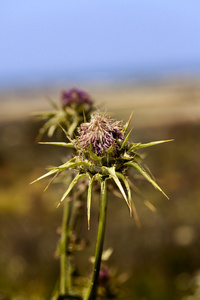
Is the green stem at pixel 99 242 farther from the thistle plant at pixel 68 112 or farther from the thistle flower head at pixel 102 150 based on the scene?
the thistle plant at pixel 68 112

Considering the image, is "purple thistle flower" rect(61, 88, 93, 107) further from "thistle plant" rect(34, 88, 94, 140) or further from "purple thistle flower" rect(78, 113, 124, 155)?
"purple thistle flower" rect(78, 113, 124, 155)

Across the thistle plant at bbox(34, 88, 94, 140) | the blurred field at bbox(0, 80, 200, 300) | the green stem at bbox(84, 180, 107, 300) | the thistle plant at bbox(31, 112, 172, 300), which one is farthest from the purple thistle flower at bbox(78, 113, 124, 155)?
the blurred field at bbox(0, 80, 200, 300)

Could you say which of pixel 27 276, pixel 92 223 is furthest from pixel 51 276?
pixel 92 223

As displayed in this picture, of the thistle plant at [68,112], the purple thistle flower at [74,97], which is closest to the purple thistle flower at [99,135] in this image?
the thistle plant at [68,112]

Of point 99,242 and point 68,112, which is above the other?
point 68,112

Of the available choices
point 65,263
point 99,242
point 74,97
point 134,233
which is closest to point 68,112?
point 74,97

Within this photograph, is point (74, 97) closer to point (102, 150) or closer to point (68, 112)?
point (68, 112)
